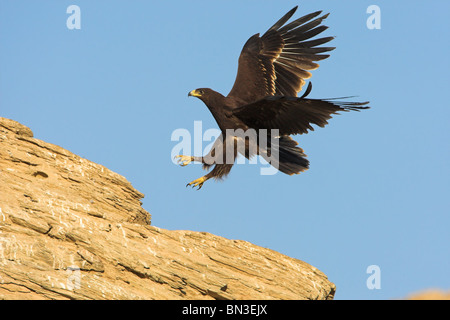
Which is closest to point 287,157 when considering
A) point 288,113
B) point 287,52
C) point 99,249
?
point 288,113

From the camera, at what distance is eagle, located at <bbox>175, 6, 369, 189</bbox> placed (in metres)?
9.99

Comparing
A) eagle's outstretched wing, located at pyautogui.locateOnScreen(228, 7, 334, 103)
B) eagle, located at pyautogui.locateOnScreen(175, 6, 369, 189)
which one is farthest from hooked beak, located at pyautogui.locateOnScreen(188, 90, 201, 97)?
eagle's outstretched wing, located at pyautogui.locateOnScreen(228, 7, 334, 103)

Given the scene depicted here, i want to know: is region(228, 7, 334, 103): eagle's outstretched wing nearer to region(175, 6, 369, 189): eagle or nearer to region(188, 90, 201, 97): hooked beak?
region(175, 6, 369, 189): eagle

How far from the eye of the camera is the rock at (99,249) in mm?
7840

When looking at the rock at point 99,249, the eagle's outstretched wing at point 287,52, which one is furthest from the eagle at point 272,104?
the rock at point 99,249

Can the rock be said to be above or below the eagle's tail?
below

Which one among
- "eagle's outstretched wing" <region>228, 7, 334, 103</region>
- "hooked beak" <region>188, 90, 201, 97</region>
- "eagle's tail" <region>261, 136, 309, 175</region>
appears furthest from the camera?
"eagle's outstretched wing" <region>228, 7, 334, 103</region>

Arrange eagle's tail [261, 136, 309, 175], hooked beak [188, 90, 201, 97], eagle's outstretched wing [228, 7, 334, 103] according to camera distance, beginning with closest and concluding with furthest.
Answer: eagle's tail [261, 136, 309, 175], hooked beak [188, 90, 201, 97], eagle's outstretched wing [228, 7, 334, 103]
